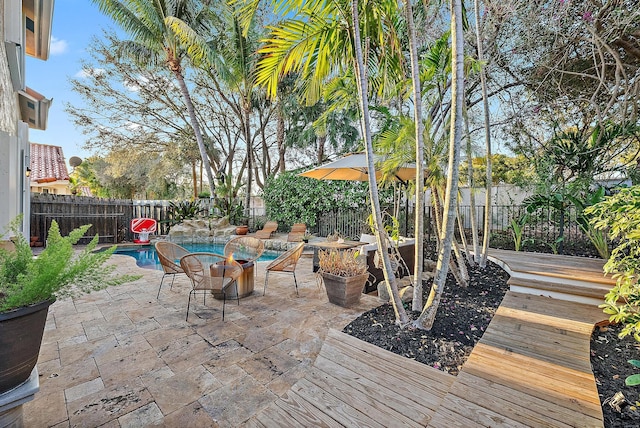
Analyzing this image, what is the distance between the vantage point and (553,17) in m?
4.85

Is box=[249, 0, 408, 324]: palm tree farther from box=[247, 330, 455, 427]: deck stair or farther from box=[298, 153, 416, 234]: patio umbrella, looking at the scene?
box=[298, 153, 416, 234]: patio umbrella

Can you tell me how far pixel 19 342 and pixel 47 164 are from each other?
15694 millimetres

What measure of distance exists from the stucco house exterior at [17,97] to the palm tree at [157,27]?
439 cm

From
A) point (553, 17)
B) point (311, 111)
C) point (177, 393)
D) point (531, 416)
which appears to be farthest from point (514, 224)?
point (311, 111)

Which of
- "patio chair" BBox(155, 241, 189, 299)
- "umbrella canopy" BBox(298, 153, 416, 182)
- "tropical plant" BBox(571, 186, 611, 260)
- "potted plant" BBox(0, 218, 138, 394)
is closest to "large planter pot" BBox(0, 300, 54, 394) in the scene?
"potted plant" BBox(0, 218, 138, 394)

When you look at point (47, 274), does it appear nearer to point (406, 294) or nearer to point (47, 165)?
point (406, 294)

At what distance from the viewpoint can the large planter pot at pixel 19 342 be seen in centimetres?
129

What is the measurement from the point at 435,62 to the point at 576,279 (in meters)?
3.26

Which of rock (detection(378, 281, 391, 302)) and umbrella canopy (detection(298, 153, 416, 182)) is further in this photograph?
umbrella canopy (detection(298, 153, 416, 182))

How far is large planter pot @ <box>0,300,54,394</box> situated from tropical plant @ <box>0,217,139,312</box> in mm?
48

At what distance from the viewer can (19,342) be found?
52.8 inches

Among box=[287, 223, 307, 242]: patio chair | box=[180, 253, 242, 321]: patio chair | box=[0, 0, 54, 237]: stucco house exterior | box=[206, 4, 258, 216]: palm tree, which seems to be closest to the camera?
box=[0, 0, 54, 237]: stucco house exterior

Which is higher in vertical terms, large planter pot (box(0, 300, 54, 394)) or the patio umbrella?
the patio umbrella

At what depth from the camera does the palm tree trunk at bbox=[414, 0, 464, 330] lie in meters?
2.34
